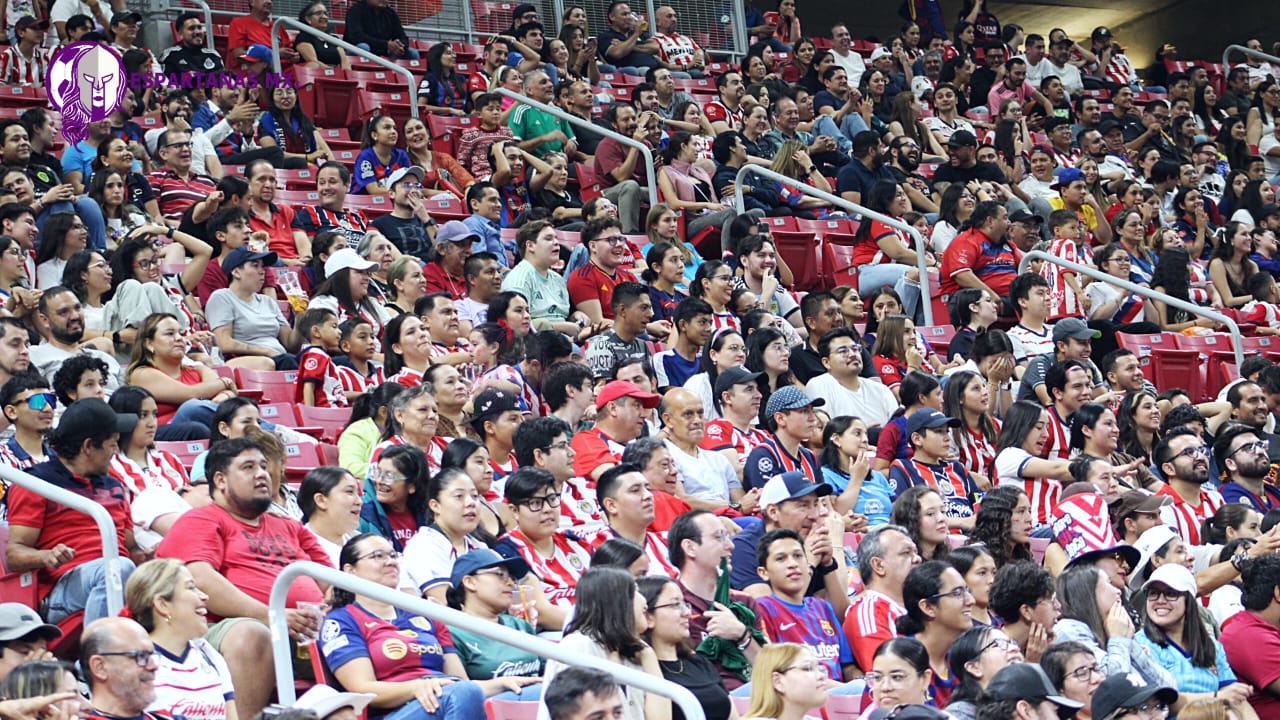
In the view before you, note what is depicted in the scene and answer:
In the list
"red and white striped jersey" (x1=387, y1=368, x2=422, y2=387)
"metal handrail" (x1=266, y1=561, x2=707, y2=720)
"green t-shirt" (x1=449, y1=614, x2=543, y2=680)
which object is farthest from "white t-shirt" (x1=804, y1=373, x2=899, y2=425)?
"metal handrail" (x1=266, y1=561, x2=707, y2=720)

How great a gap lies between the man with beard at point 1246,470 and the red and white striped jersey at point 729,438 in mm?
2339

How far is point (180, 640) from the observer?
5148 mm

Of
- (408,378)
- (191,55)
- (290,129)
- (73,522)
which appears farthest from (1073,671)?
(191,55)

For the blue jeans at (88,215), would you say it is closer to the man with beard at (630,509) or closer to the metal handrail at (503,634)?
the man with beard at (630,509)

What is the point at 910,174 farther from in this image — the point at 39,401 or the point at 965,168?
the point at 39,401

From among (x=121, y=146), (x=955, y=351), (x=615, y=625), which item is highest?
(x=121, y=146)

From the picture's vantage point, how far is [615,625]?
209 inches

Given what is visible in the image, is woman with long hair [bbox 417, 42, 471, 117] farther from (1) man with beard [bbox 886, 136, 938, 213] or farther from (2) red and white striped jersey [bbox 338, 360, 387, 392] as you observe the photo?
(2) red and white striped jersey [bbox 338, 360, 387, 392]

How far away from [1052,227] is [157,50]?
6403mm

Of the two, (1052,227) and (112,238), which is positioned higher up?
(112,238)

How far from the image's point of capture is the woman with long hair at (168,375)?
7586mm

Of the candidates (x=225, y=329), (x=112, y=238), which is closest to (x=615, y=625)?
(x=225, y=329)

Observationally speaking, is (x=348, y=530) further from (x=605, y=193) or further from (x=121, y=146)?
(x=605, y=193)

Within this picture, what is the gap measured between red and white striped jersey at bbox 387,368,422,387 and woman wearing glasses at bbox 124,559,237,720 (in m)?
2.92
